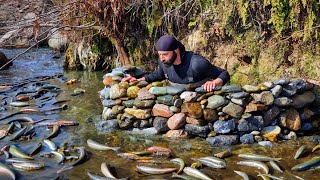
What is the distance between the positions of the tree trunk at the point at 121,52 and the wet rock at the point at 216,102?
6.05 metres

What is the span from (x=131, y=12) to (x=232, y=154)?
266 inches

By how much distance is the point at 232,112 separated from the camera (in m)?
7.05

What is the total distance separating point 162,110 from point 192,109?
Result: 24.9 inches

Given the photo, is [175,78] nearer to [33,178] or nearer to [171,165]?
[171,165]

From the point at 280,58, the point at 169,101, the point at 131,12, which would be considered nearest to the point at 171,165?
the point at 169,101

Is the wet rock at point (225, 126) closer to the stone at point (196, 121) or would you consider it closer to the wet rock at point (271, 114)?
the stone at point (196, 121)

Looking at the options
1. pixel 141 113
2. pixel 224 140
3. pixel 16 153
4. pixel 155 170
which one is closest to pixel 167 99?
pixel 141 113

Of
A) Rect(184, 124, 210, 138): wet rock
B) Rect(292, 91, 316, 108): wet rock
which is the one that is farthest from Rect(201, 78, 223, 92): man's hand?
Rect(292, 91, 316, 108): wet rock

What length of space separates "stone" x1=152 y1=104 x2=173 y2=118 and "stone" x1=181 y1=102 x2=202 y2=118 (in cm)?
33

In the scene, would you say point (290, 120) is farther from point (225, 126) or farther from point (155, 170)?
point (155, 170)

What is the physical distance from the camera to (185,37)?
36.9ft

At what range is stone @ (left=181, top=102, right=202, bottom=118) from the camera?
720 cm

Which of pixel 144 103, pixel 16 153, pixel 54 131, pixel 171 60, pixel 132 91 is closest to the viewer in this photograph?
pixel 16 153

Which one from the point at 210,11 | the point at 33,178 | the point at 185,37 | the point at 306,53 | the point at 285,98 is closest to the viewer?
the point at 33,178
